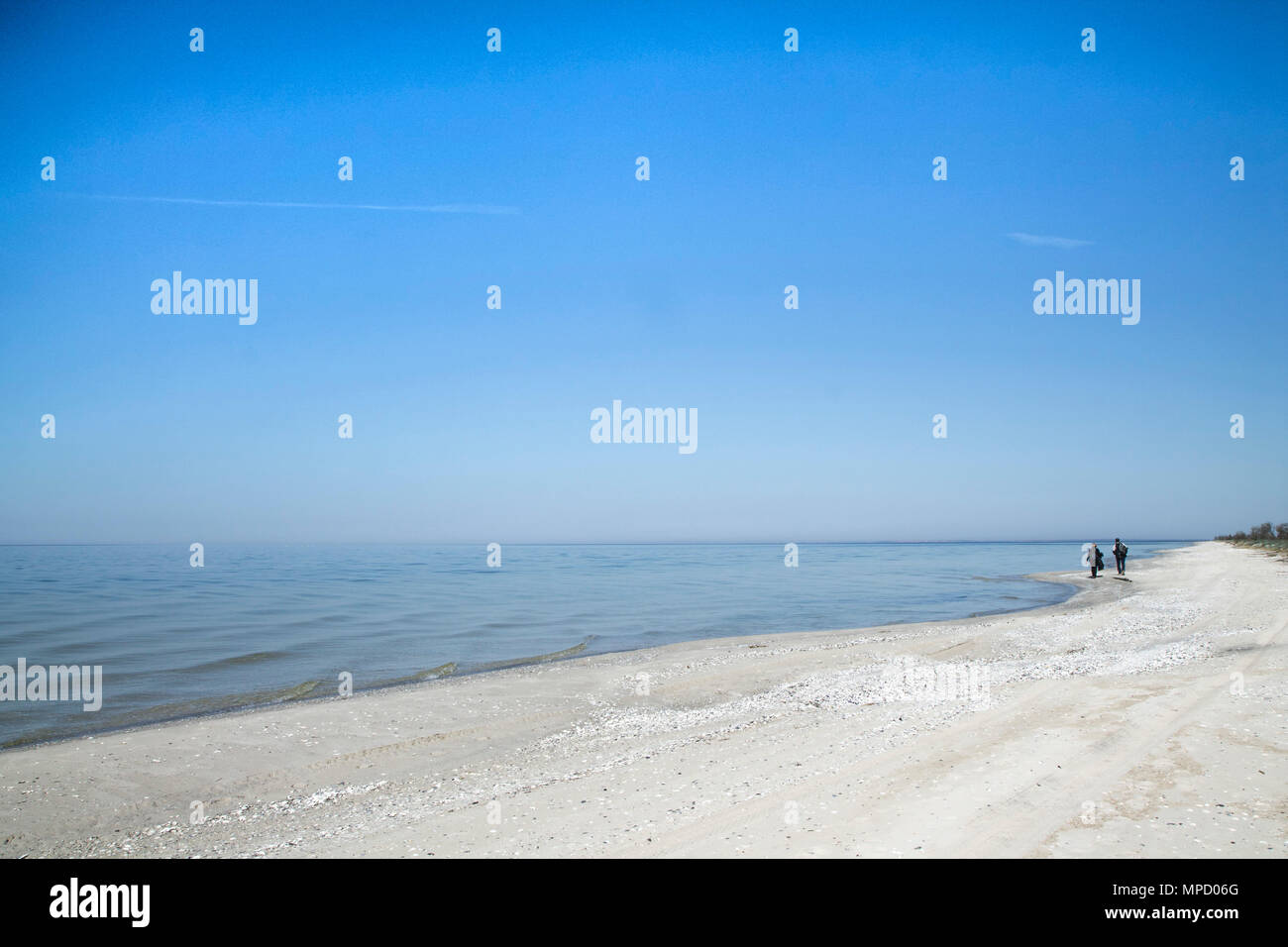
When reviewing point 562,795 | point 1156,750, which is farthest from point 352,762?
point 1156,750

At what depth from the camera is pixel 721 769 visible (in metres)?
8.17

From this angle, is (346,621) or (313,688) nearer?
(313,688)

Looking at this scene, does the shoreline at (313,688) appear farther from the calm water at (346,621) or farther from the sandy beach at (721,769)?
the sandy beach at (721,769)

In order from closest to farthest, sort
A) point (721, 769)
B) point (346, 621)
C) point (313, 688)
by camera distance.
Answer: point (721, 769), point (313, 688), point (346, 621)

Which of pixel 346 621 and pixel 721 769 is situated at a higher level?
pixel 721 769

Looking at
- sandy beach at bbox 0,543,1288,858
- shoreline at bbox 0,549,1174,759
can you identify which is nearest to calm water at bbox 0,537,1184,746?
shoreline at bbox 0,549,1174,759

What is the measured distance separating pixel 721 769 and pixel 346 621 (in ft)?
65.2

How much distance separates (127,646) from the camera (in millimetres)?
18453

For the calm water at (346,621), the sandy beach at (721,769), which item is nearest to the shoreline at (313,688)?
the calm water at (346,621)

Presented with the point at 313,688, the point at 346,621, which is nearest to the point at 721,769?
the point at 313,688

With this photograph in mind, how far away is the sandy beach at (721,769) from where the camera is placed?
6.07 meters

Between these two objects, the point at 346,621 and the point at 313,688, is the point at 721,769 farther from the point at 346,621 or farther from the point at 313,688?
the point at 346,621

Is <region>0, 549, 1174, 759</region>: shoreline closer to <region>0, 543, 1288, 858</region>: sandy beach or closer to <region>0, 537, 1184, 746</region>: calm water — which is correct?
<region>0, 537, 1184, 746</region>: calm water
